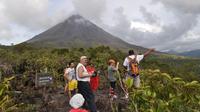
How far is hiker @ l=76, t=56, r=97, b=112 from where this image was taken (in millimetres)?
7922

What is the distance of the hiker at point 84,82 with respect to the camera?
7.92 metres

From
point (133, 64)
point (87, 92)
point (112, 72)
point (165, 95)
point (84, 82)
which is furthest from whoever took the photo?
point (112, 72)

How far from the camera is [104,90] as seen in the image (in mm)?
14305

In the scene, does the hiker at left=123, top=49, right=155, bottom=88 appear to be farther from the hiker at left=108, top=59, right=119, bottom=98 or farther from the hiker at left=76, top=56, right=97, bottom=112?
the hiker at left=108, top=59, right=119, bottom=98

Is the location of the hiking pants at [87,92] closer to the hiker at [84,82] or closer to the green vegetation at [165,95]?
the hiker at [84,82]

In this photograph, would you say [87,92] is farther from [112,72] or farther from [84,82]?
[112,72]

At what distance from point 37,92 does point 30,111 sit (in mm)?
2310

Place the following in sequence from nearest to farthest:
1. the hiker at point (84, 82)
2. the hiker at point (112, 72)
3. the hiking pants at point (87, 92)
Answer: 1. the hiker at point (84, 82)
2. the hiking pants at point (87, 92)
3. the hiker at point (112, 72)

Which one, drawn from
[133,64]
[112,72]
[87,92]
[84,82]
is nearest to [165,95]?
[84,82]

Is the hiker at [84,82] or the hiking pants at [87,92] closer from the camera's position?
the hiker at [84,82]


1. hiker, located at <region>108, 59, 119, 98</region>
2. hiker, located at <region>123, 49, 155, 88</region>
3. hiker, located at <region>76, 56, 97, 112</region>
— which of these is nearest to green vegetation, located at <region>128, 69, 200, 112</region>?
hiker, located at <region>76, 56, 97, 112</region>

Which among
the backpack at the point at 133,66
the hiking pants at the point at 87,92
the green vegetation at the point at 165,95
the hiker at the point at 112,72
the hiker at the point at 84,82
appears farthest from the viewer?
the hiker at the point at 112,72

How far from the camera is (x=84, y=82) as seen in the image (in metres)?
8.06

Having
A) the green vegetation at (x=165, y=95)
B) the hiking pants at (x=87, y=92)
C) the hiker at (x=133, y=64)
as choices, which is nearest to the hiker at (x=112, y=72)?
the hiker at (x=133, y=64)
